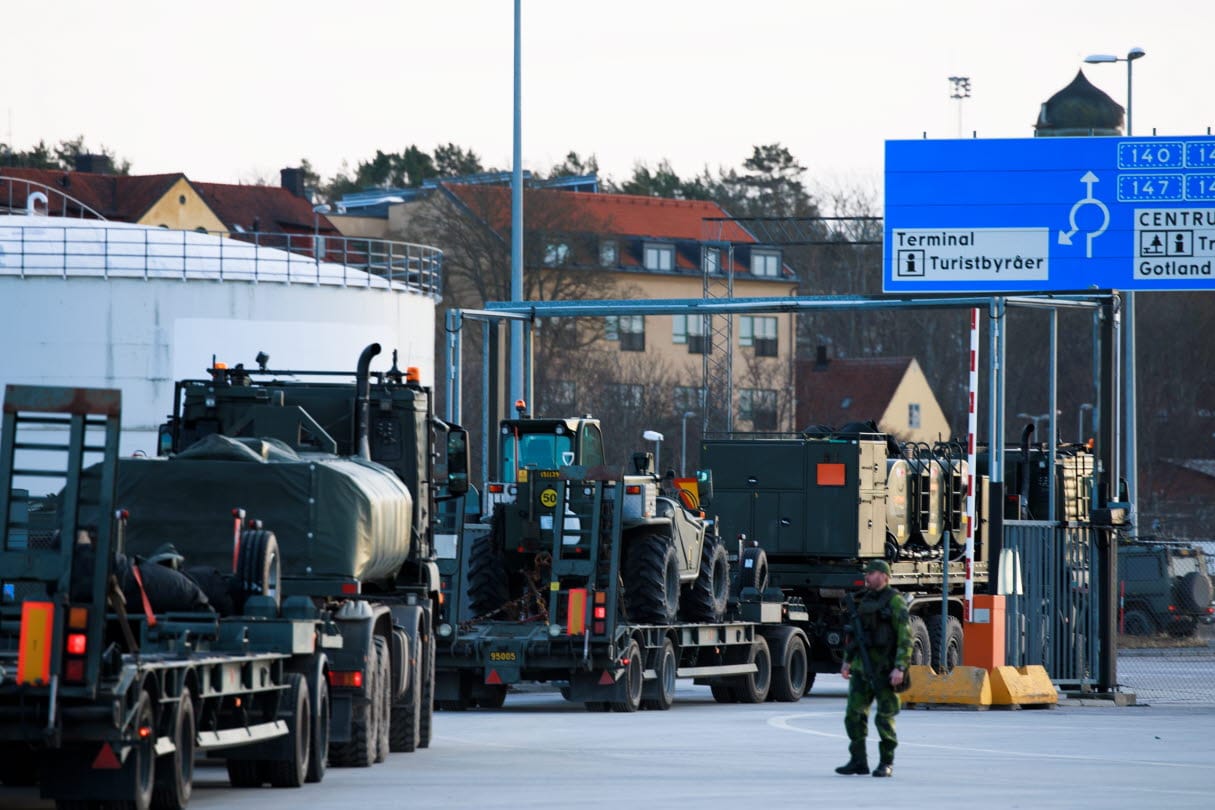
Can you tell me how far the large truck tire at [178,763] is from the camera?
12.9 meters

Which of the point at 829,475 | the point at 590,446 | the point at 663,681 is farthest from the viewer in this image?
the point at 829,475

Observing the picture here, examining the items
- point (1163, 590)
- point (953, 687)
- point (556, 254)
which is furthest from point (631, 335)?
point (953, 687)

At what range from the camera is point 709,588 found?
26078 millimetres

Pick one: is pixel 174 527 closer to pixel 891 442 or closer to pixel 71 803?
pixel 71 803

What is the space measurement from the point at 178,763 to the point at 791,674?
1539 cm

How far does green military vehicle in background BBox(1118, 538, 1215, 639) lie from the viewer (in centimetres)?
4362

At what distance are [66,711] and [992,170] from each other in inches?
762

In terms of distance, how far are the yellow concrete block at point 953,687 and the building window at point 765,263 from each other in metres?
83.1

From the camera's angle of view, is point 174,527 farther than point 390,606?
No

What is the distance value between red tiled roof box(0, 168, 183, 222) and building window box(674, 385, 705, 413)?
23.0 metres

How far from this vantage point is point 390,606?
1816 cm

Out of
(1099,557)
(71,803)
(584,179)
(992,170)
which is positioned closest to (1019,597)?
(1099,557)

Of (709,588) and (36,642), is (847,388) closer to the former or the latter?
(709,588)

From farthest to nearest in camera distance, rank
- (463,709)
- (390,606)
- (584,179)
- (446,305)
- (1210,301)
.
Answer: (584,179) < (1210,301) < (446,305) < (463,709) < (390,606)
